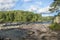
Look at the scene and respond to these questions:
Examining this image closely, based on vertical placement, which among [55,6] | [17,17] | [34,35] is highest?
[55,6]

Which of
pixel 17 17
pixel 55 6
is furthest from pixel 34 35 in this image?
pixel 17 17

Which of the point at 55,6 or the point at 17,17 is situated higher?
the point at 55,6

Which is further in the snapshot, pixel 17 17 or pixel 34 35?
pixel 17 17

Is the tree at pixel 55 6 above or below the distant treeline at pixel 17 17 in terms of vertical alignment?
above

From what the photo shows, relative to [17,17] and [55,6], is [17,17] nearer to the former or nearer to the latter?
[17,17]

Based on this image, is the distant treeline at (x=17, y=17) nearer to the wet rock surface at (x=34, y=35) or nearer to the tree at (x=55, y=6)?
the wet rock surface at (x=34, y=35)

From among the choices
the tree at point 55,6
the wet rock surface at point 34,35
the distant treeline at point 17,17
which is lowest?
the distant treeline at point 17,17

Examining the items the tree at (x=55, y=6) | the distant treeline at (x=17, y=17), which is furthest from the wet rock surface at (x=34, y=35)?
the distant treeline at (x=17, y=17)

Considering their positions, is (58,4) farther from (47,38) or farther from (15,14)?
(15,14)

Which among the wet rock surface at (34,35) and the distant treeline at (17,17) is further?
the distant treeline at (17,17)

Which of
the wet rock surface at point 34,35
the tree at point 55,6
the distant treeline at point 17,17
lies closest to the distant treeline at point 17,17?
the distant treeline at point 17,17

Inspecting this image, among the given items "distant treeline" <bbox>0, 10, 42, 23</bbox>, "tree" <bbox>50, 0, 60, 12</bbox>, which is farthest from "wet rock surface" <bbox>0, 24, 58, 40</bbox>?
"distant treeline" <bbox>0, 10, 42, 23</bbox>

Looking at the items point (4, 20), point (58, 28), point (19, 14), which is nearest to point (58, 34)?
point (58, 28)

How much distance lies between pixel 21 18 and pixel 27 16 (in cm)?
337
